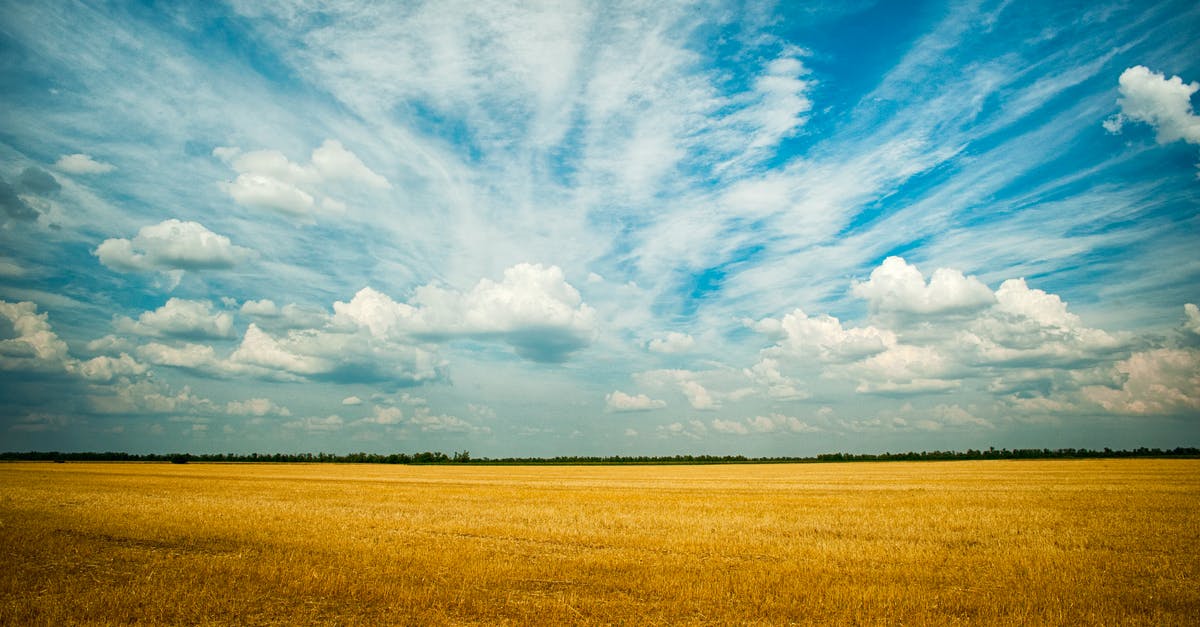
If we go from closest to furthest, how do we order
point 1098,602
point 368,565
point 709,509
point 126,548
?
point 1098,602
point 368,565
point 126,548
point 709,509

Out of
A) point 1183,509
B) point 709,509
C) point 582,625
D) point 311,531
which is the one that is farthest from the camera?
point 709,509

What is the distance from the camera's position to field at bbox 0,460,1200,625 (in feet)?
30.7

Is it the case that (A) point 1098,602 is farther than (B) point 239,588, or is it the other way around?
(B) point 239,588

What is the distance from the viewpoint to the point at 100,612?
9047mm

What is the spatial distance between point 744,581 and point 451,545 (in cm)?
771

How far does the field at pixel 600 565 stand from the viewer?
9.34m

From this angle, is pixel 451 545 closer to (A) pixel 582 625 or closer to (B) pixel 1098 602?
(A) pixel 582 625

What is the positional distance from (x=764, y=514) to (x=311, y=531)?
1556 cm

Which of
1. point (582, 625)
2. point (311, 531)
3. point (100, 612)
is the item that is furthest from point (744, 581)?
point (311, 531)

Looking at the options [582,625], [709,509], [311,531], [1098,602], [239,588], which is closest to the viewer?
[582,625]

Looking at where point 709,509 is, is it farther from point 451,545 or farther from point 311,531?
point 311,531

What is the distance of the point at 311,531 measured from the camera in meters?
17.3

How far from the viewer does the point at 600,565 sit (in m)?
12.9

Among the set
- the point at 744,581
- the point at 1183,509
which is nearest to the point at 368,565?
the point at 744,581
